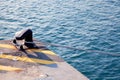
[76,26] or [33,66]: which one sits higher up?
[76,26]

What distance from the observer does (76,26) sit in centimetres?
2142

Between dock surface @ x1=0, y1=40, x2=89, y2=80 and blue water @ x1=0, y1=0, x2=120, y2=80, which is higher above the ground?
blue water @ x1=0, y1=0, x2=120, y2=80

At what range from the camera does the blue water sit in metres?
16.1

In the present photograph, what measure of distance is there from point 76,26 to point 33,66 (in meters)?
10.1

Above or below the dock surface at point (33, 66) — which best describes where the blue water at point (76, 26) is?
above

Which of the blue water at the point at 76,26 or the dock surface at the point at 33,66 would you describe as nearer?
the dock surface at the point at 33,66

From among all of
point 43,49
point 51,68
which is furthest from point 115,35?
point 51,68

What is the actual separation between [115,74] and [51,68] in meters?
4.69

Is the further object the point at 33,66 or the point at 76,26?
the point at 76,26

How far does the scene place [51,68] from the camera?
11.8m

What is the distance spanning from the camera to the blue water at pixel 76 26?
1611cm

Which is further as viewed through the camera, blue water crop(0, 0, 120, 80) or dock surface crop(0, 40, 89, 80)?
blue water crop(0, 0, 120, 80)

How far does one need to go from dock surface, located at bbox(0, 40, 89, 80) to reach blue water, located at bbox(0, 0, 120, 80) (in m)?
3.02

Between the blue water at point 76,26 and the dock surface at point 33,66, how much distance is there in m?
3.02
